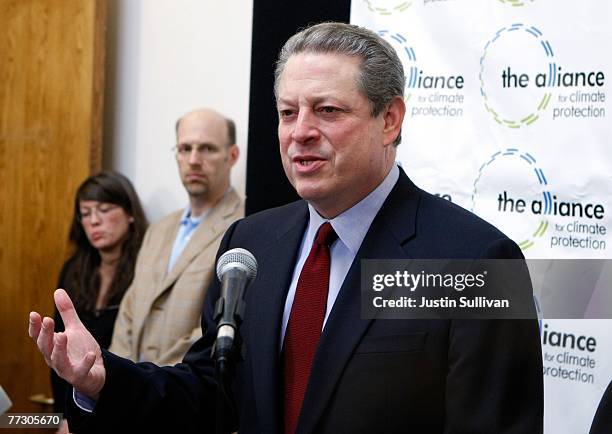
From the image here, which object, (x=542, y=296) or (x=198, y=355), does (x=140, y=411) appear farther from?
(x=542, y=296)

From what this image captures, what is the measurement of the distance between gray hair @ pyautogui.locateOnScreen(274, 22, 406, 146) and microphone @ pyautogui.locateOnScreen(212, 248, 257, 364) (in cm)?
57

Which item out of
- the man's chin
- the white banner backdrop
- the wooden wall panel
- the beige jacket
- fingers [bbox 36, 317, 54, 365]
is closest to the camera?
fingers [bbox 36, 317, 54, 365]

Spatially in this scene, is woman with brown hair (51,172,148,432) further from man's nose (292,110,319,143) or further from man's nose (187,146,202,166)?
man's nose (292,110,319,143)

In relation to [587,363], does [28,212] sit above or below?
above

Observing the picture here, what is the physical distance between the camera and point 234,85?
4582mm

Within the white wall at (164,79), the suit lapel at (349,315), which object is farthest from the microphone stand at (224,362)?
the white wall at (164,79)

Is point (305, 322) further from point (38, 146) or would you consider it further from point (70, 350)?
point (38, 146)

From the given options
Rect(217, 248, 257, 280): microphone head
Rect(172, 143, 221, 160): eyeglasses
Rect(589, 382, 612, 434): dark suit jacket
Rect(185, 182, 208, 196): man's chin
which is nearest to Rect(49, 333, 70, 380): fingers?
Rect(217, 248, 257, 280): microphone head

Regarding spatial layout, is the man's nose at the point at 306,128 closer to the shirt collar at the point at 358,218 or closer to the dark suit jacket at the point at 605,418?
the shirt collar at the point at 358,218

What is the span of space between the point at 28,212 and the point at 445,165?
284 cm

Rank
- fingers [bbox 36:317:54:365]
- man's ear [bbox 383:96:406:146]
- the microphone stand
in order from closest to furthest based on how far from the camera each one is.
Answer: the microphone stand < fingers [bbox 36:317:54:365] < man's ear [bbox 383:96:406:146]

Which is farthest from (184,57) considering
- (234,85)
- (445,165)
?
(445,165)

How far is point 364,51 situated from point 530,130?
0.96 m

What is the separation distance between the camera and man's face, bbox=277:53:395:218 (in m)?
2.00
